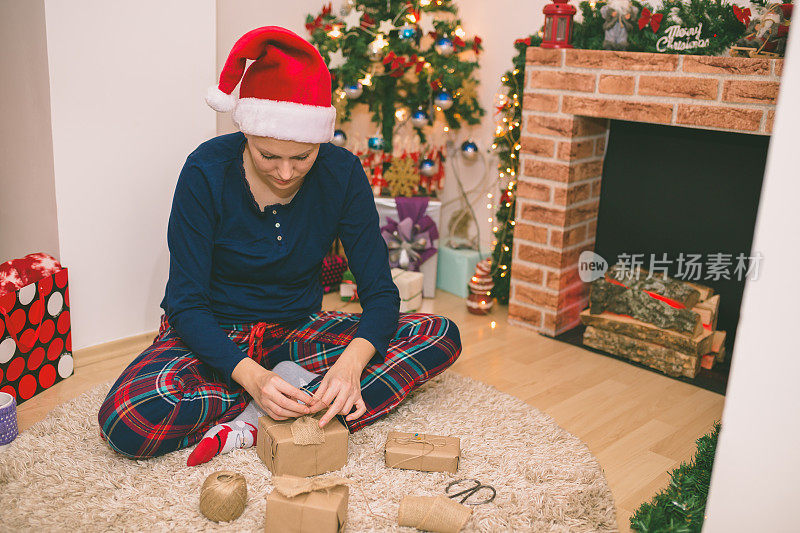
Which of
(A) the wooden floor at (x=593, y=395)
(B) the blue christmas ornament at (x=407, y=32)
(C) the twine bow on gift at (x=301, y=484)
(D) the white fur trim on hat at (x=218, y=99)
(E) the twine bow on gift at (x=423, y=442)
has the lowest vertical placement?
(A) the wooden floor at (x=593, y=395)

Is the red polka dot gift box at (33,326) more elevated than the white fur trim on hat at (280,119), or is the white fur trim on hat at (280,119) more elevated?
the white fur trim on hat at (280,119)

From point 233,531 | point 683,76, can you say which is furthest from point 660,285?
point 233,531

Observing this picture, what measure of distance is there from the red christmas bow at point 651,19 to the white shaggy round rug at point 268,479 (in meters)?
1.28

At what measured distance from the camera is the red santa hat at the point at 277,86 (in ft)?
4.84

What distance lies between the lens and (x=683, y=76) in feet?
7.09

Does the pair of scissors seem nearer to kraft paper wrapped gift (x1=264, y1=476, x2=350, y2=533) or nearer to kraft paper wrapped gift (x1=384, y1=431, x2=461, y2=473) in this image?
kraft paper wrapped gift (x1=384, y1=431, x2=461, y2=473)

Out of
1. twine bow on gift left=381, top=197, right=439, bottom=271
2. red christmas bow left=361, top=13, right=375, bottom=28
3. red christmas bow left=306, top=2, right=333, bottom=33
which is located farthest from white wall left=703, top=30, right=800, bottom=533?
red christmas bow left=306, top=2, right=333, bottom=33

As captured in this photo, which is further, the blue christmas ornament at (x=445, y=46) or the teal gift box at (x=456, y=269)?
the teal gift box at (x=456, y=269)

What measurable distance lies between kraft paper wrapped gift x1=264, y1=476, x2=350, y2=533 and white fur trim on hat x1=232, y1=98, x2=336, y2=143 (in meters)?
0.72

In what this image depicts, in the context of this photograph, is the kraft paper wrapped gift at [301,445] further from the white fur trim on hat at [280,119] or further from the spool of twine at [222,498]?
the white fur trim on hat at [280,119]

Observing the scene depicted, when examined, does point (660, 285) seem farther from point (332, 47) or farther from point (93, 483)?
point (93, 483)

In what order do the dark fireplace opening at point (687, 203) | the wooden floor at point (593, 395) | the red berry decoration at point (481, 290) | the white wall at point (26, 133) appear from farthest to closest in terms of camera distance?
1. the red berry decoration at point (481, 290)
2. the dark fireplace opening at point (687, 203)
3. the white wall at point (26, 133)
4. the wooden floor at point (593, 395)

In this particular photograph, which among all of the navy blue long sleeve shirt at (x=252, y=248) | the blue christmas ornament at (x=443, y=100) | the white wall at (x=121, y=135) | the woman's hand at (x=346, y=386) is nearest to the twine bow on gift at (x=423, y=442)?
the woman's hand at (x=346, y=386)

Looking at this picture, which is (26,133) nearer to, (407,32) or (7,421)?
(7,421)
